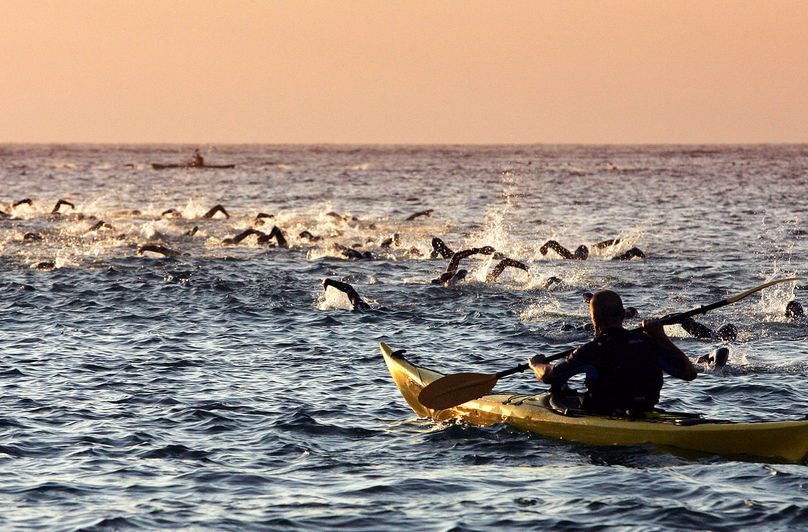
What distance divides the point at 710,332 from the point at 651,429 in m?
8.05

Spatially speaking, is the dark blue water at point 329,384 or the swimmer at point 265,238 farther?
the swimmer at point 265,238

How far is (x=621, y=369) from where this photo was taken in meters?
11.8

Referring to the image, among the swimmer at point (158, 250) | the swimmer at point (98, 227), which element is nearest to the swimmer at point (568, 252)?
the swimmer at point (158, 250)

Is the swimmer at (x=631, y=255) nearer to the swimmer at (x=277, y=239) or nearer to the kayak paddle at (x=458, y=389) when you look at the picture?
the swimmer at (x=277, y=239)

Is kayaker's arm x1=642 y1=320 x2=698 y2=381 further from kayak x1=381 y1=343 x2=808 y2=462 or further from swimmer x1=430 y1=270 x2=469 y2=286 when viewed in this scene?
swimmer x1=430 y1=270 x2=469 y2=286

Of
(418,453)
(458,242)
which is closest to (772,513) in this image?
(418,453)

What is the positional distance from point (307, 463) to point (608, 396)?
3300mm

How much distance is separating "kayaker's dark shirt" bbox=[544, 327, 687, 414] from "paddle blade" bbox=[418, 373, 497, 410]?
1.41 metres

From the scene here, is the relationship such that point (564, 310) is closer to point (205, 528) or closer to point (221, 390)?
point (221, 390)

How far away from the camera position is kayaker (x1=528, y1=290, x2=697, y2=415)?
11531 mm

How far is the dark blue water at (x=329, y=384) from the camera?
34.4ft

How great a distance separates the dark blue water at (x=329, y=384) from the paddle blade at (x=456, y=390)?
352mm

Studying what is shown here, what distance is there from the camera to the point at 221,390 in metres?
15.5

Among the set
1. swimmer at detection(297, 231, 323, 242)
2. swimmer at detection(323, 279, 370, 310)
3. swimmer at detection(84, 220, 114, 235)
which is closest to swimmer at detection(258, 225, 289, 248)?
swimmer at detection(297, 231, 323, 242)
